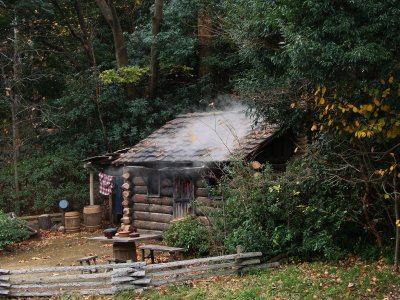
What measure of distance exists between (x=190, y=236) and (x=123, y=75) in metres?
9.79

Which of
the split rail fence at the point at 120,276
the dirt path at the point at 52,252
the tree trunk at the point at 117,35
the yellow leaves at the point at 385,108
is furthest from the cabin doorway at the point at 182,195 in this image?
the tree trunk at the point at 117,35

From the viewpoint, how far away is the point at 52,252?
51.5 feet

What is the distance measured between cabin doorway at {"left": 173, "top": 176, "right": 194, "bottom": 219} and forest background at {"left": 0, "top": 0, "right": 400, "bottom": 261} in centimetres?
340

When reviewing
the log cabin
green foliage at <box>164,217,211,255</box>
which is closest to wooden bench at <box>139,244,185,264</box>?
green foliage at <box>164,217,211,255</box>

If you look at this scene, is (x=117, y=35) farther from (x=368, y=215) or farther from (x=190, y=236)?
(x=368, y=215)

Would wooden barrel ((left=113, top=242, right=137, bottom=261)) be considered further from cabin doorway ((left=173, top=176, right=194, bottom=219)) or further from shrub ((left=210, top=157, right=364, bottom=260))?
cabin doorway ((left=173, top=176, right=194, bottom=219))

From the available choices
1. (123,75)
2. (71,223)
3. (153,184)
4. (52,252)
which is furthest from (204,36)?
(52,252)

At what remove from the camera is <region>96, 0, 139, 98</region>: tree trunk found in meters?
21.6

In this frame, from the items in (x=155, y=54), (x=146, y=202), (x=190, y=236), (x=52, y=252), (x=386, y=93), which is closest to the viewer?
(x=386, y=93)

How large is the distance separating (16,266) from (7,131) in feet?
37.3

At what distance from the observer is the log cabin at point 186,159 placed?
14359 mm

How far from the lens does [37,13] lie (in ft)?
76.2

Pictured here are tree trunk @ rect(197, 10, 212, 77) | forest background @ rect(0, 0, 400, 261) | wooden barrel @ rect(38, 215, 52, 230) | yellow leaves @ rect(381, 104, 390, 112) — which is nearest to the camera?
forest background @ rect(0, 0, 400, 261)

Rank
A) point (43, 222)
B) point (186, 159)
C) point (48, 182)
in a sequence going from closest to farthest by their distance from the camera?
point (186, 159)
point (43, 222)
point (48, 182)
